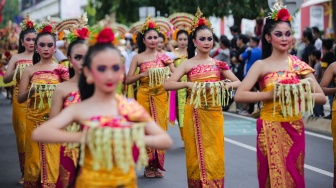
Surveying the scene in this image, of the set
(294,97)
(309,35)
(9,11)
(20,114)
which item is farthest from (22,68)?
(9,11)

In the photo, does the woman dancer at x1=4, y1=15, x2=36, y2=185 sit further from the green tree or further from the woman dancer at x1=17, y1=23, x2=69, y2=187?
the green tree

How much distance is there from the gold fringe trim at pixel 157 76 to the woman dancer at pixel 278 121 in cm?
372

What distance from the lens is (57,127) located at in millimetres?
4883

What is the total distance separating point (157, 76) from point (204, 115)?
7.70 feet

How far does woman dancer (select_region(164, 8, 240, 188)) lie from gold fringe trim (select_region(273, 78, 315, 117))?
158 cm

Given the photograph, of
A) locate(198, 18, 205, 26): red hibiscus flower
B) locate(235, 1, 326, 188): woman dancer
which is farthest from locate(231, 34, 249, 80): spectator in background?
locate(235, 1, 326, 188): woman dancer

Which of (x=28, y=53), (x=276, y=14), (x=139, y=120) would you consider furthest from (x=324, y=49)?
(x=139, y=120)

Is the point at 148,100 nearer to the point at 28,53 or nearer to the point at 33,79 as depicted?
the point at 28,53

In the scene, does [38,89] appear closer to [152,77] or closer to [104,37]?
[152,77]

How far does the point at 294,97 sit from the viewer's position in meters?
6.57

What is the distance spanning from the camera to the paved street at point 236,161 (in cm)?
974

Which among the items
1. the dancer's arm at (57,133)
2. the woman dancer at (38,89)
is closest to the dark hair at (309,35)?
the woman dancer at (38,89)

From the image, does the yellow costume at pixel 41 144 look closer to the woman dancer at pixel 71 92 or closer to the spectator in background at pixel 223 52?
the woman dancer at pixel 71 92

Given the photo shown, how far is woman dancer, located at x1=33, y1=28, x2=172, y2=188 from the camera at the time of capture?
4699 mm
